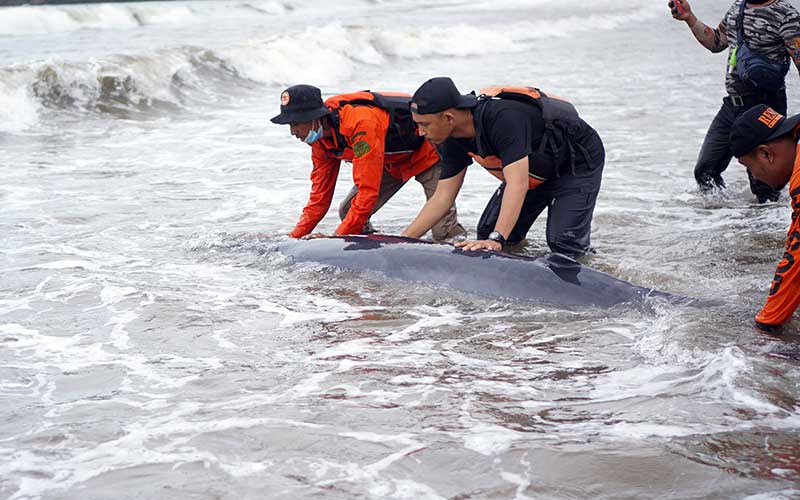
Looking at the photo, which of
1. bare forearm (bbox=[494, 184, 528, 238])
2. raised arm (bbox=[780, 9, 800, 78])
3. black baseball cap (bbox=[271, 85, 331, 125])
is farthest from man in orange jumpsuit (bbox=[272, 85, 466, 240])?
raised arm (bbox=[780, 9, 800, 78])

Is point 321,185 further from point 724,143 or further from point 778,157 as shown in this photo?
point 778,157

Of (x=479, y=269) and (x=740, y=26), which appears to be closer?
(x=479, y=269)

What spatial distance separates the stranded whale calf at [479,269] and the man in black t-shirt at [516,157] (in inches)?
5.6

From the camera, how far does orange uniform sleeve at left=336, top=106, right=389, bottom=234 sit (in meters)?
6.66

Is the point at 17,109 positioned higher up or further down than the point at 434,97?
further down

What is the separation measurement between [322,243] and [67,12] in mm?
32578

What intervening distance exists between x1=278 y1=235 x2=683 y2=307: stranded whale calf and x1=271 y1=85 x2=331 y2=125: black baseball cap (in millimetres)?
914

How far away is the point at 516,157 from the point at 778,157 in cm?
176

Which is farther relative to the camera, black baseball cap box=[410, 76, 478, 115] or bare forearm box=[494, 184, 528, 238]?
bare forearm box=[494, 184, 528, 238]

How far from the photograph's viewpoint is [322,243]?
673 cm

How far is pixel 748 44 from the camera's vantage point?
7.49m

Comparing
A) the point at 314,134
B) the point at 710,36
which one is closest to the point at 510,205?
the point at 314,134

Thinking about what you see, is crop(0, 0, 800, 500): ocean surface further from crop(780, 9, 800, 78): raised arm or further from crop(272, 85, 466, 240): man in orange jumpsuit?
crop(780, 9, 800, 78): raised arm

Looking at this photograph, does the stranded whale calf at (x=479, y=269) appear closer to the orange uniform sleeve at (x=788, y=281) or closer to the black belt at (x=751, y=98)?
the orange uniform sleeve at (x=788, y=281)
